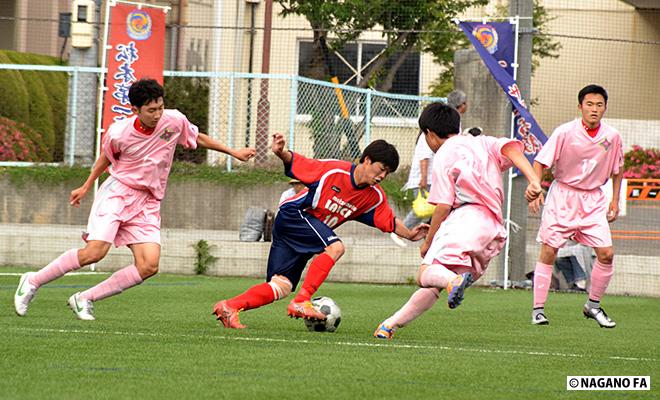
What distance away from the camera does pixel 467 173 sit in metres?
9.05

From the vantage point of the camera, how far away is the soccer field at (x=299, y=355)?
645cm

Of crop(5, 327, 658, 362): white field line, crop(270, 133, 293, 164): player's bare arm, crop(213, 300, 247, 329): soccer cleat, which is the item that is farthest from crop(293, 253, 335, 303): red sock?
crop(5, 327, 658, 362): white field line

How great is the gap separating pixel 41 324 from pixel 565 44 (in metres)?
10.2

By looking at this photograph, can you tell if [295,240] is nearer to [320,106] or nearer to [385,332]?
[385,332]

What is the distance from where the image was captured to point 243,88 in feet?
66.9

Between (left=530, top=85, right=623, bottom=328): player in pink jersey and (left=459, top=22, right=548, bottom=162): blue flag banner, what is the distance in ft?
14.1

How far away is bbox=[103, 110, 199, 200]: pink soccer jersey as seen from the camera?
9.91m

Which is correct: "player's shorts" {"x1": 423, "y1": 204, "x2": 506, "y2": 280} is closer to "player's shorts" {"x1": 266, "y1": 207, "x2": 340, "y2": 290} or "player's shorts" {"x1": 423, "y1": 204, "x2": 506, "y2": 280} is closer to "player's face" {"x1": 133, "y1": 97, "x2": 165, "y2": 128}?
"player's shorts" {"x1": 266, "y1": 207, "x2": 340, "y2": 290}

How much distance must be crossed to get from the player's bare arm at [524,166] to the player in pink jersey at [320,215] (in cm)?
77

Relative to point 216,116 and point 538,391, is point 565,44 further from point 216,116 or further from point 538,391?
point 538,391

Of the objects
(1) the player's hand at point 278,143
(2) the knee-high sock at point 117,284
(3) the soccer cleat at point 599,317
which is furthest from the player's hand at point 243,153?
(3) the soccer cleat at point 599,317

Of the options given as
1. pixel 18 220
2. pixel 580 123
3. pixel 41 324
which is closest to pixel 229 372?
pixel 41 324

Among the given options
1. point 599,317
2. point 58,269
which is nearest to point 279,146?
point 58,269

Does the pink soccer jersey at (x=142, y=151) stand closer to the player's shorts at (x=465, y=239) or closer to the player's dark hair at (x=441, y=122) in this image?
the player's dark hair at (x=441, y=122)
